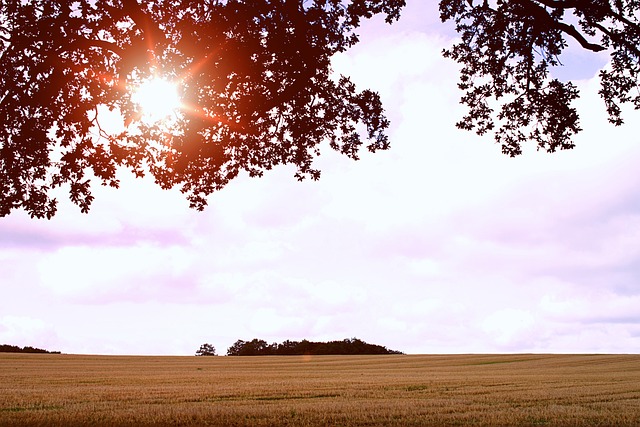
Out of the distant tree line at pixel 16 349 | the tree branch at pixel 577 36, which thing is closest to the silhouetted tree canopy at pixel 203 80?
the tree branch at pixel 577 36

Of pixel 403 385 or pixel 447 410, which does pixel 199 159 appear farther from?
pixel 403 385

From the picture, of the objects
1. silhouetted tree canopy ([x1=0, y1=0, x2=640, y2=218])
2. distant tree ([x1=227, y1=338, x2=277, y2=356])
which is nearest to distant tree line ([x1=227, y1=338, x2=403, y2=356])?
distant tree ([x1=227, y1=338, x2=277, y2=356])

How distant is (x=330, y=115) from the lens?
17.2 metres

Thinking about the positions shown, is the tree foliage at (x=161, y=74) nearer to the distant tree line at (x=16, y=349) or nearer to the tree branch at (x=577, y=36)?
the tree branch at (x=577, y=36)

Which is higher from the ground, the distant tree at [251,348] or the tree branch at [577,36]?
the tree branch at [577,36]

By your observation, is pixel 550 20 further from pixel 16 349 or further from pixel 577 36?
pixel 16 349

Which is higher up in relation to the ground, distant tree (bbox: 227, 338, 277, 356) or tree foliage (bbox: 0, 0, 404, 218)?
tree foliage (bbox: 0, 0, 404, 218)

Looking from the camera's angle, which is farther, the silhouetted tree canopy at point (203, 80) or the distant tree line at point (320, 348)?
the distant tree line at point (320, 348)

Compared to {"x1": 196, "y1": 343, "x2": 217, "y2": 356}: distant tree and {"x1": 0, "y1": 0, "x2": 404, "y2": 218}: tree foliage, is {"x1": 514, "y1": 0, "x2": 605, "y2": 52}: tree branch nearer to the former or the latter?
{"x1": 0, "y1": 0, "x2": 404, "y2": 218}: tree foliage

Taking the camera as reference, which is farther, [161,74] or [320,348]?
Answer: [320,348]

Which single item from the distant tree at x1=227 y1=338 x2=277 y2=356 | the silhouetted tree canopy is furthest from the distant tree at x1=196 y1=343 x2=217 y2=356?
the silhouetted tree canopy

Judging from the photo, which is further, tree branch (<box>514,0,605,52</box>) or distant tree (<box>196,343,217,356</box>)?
distant tree (<box>196,343,217,356</box>)

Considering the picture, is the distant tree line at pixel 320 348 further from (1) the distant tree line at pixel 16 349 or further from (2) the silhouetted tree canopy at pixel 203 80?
(2) the silhouetted tree canopy at pixel 203 80

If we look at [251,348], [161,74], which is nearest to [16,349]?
[251,348]
